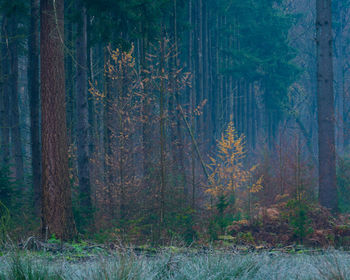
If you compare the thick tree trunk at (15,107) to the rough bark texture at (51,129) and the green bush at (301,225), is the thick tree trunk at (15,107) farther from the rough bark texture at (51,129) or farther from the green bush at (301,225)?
the green bush at (301,225)

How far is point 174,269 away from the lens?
4.70 meters

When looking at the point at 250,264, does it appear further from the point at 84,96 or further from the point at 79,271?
the point at 84,96

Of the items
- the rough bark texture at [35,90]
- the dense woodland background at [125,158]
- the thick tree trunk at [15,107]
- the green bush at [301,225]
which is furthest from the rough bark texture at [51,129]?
the thick tree trunk at [15,107]

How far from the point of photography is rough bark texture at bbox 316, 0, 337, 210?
12.1 meters

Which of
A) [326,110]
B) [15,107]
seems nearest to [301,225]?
→ [326,110]

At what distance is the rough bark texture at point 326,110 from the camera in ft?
39.7

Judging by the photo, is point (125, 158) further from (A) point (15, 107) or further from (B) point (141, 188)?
(A) point (15, 107)

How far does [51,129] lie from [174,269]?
15.5ft

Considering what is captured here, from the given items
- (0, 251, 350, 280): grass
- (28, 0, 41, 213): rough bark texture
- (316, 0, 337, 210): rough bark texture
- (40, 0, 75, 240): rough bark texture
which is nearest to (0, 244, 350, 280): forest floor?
(0, 251, 350, 280): grass

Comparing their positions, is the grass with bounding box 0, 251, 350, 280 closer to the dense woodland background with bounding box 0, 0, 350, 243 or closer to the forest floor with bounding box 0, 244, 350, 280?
the forest floor with bounding box 0, 244, 350, 280

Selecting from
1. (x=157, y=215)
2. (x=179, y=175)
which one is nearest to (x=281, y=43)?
(x=179, y=175)

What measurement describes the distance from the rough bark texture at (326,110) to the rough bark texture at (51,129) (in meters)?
8.18

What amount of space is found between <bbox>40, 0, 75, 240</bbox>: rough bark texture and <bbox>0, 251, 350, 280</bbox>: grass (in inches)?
130

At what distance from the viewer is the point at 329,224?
400 inches
